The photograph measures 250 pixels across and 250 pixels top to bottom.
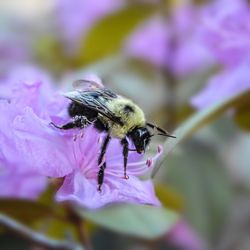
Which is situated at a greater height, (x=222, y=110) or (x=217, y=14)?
(x=217, y=14)

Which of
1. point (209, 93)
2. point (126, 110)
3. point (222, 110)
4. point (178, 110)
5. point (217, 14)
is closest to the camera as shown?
point (126, 110)

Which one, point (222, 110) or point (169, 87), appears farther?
point (169, 87)

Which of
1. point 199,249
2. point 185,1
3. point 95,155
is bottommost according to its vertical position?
point 199,249

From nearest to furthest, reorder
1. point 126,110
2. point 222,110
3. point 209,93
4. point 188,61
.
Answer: point 126,110
point 222,110
point 209,93
point 188,61

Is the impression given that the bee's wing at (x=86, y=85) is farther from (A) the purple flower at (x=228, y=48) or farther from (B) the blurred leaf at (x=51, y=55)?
(B) the blurred leaf at (x=51, y=55)

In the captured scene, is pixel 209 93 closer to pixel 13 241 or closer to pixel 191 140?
pixel 13 241

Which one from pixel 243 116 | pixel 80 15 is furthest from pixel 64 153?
pixel 80 15

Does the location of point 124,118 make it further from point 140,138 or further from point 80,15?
point 80,15

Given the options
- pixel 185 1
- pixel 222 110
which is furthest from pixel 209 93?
pixel 185 1
